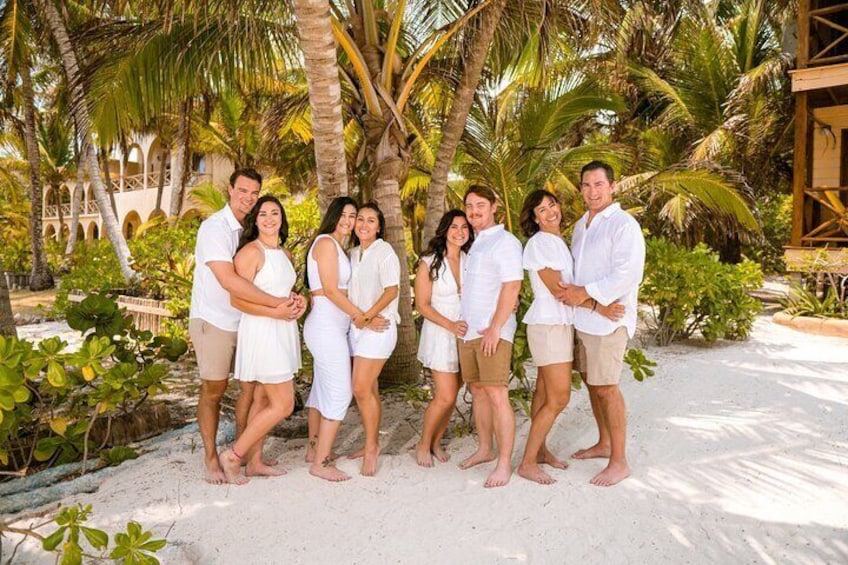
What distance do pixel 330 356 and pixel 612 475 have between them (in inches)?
73.9

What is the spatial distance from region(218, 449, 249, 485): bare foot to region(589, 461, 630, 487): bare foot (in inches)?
84.3

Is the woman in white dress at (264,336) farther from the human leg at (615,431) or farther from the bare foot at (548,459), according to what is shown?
the human leg at (615,431)

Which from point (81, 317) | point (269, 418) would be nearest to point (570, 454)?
point (269, 418)

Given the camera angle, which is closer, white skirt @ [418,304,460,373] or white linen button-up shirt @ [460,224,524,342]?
white linen button-up shirt @ [460,224,524,342]

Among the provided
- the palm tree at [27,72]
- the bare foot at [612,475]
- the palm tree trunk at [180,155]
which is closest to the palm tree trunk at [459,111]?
the bare foot at [612,475]

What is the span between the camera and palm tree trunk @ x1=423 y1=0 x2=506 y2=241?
6.32m

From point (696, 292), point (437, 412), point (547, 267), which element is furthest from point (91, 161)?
point (547, 267)

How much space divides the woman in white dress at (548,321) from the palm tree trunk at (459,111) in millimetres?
2569

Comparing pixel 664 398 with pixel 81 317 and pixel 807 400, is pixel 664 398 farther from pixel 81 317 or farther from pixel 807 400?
pixel 81 317

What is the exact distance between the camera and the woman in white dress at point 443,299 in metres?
4.12

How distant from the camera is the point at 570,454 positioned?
438cm

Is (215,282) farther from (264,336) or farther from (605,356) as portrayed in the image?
(605,356)

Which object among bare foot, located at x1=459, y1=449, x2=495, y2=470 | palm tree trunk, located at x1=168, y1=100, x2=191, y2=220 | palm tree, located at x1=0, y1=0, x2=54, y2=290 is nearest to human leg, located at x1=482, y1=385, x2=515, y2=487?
bare foot, located at x1=459, y1=449, x2=495, y2=470

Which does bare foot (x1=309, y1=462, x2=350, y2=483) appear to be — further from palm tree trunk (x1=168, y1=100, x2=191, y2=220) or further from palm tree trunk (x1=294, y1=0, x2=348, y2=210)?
palm tree trunk (x1=168, y1=100, x2=191, y2=220)
